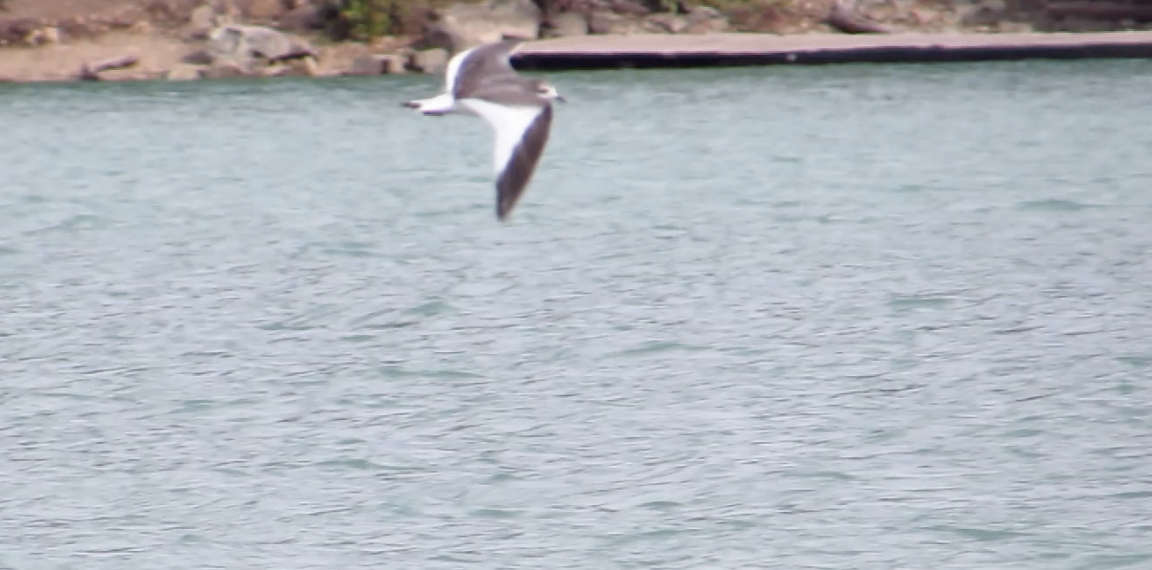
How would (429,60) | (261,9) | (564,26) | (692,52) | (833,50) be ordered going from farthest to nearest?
(261,9) < (564,26) < (429,60) < (692,52) < (833,50)

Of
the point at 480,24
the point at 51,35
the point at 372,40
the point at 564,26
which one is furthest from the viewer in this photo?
the point at 564,26

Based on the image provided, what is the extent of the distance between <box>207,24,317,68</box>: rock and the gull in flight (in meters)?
14.6

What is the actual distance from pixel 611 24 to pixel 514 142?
17.4 m

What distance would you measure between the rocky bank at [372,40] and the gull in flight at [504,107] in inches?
559

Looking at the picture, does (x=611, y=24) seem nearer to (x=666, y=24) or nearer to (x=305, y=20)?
(x=666, y=24)

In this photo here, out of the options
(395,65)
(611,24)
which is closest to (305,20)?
(395,65)

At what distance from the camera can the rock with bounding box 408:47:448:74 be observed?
73.6 ft

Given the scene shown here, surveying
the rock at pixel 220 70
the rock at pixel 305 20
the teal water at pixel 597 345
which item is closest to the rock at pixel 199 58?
the rock at pixel 220 70

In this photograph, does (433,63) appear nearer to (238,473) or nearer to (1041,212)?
(1041,212)

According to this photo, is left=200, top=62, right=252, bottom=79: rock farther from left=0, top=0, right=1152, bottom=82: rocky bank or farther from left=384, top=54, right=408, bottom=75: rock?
A: left=384, top=54, right=408, bottom=75: rock

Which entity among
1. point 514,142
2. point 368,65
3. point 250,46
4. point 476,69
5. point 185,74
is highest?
point 476,69

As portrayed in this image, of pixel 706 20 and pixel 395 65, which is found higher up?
pixel 706 20

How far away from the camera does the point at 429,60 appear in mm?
22469

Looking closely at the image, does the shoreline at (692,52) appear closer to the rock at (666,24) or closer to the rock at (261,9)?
the rock at (666,24)
